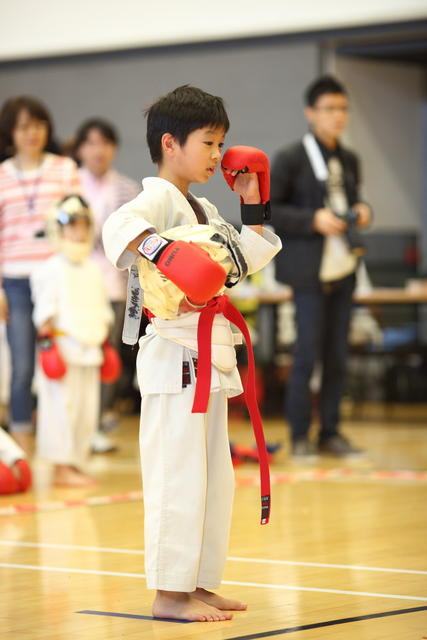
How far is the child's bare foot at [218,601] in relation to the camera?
2.73 metres

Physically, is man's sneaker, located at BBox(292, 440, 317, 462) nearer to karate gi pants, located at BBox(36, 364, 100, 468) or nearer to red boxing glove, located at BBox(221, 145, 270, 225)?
karate gi pants, located at BBox(36, 364, 100, 468)

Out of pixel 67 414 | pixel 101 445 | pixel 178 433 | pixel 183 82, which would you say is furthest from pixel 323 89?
pixel 183 82

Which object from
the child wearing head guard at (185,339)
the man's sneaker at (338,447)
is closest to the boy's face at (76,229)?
the man's sneaker at (338,447)

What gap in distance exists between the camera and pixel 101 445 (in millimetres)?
6312

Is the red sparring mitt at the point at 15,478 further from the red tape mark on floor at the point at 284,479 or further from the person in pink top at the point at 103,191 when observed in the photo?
the person in pink top at the point at 103,191

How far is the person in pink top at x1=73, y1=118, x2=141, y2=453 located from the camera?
21.1 feet

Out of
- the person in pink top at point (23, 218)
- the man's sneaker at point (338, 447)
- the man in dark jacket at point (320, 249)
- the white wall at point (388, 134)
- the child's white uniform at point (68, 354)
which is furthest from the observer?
the white wall at point (388, 134)

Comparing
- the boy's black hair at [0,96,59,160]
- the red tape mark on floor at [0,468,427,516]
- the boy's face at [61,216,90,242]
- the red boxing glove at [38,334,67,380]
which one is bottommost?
the red tape mark on floor at [0,468,427,516]

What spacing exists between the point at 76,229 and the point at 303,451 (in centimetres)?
154

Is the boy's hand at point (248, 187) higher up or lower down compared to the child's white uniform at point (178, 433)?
higher up

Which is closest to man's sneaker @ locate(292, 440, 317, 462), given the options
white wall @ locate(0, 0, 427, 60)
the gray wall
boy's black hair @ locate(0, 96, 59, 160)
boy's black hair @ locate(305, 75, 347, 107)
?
boy's black hair @ locate(305, 75, 347, 107)

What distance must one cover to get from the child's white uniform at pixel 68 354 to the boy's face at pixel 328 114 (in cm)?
142

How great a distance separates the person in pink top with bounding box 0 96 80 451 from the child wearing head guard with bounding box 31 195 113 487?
0.67ft

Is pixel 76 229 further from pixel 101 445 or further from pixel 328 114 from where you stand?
pixel 101 445
